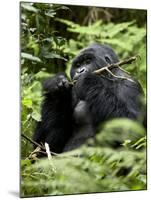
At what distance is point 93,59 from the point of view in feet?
10.5

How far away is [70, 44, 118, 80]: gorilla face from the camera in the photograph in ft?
10.2

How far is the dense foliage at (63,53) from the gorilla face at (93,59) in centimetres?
4

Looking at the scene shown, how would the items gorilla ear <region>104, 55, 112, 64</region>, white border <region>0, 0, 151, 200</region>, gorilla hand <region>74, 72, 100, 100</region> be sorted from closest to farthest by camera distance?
white border <region>0, 0, 151, 200</region> → gorilla hand <region>74, 72, 100, 100</region> → gorilla ear <region>104, 55, 112, 64</region>

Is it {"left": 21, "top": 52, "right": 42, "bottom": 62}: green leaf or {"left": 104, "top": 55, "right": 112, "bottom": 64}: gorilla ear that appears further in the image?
{"left": 104, "top": 55, "right": 112, "bottom": 64}: gorilla ear

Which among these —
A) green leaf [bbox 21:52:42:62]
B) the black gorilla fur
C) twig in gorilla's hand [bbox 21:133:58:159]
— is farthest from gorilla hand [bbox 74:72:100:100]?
twig in gorilla's hand [bbox 21:133:58:159]

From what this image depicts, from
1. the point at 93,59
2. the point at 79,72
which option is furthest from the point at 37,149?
the point at 93,59

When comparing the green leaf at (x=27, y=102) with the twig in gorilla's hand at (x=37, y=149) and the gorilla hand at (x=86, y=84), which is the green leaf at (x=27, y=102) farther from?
the gorilla hand at (x=86, y=84)

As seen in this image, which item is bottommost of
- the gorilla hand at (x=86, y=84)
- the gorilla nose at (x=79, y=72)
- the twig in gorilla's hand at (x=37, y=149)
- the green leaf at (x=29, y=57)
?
the twig in gorilla's hand at (x=37, y=149)

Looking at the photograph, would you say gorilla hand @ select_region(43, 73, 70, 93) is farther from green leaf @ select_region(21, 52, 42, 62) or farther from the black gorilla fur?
green leaf @ select_region(21, 52, 42, 62)

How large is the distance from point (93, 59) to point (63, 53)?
0.23m

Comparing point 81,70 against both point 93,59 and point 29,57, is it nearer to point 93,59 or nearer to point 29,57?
point 93,59

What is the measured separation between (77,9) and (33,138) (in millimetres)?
872

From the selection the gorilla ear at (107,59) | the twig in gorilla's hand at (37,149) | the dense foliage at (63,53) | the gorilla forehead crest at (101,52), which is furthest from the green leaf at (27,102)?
the gorilla ear at (107,59)

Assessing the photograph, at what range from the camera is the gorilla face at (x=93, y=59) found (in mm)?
3119
